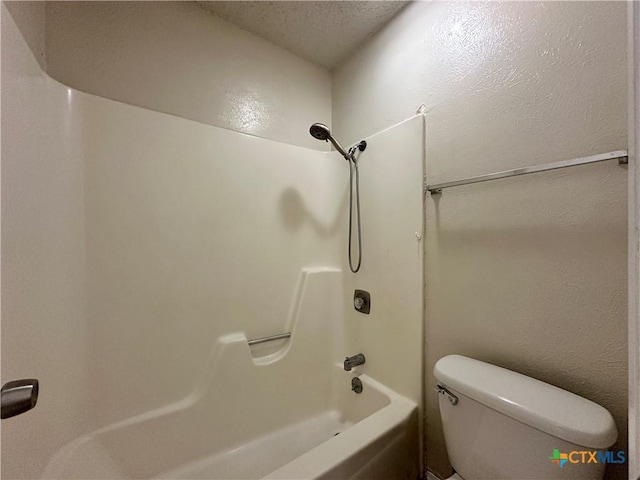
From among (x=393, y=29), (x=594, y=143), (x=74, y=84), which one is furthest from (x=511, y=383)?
(x=74, y=84)

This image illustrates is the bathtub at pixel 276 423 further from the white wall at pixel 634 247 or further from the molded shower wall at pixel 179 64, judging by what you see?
the molded shower wall at pixel 179 64

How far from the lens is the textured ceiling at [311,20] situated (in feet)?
4.21

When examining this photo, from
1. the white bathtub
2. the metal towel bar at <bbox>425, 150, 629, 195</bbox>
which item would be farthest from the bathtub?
the metal towel bar at <bbox>425, 150, 629, 195</bbox>

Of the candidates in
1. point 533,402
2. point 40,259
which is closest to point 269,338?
point 40,259

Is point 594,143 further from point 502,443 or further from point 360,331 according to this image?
point 360,331

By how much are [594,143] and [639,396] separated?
2.35 feet

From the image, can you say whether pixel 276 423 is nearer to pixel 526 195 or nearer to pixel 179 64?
pixel 526 195

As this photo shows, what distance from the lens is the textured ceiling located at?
4.21ft

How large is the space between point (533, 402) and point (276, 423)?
1265 mm

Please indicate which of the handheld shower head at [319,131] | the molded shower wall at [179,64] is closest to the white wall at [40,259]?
the molded shower wall at [179,64]

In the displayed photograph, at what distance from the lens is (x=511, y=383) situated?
80 cm

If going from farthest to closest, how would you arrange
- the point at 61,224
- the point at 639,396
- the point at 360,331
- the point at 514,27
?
the point at 360,331 → the point at 61,224 → the point at 514,27 → the point at 639,396

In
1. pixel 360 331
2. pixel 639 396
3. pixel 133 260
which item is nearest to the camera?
pixel 639 396

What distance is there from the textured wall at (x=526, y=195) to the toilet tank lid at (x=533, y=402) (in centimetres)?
10
